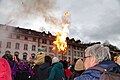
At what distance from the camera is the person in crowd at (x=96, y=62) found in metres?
2.78

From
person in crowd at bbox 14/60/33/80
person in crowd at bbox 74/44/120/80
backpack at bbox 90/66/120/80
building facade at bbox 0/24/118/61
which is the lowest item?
person in crowd at bbox 14/60/33/80

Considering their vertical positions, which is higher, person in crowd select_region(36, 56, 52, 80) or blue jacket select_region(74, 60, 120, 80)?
blue jacket select_region(74, 60, 120, 80)

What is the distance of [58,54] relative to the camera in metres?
69.8

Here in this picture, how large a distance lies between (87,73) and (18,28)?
199ft

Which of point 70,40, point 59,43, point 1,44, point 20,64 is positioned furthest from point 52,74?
point 70,40

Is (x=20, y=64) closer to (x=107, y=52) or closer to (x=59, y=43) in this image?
(x=107, y=52)

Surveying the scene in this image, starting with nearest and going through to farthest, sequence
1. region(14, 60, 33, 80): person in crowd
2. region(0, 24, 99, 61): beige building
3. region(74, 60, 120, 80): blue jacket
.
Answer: region(74, 60, 120, 80): blue jacket < region(14, 60, 33, 80): person in crowd < region(0, 24, 99, 61): beige building

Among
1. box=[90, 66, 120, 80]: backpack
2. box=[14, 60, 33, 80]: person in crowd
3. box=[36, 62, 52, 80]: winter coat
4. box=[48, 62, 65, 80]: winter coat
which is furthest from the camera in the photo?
box=[14, 60, 33, 80]: person in crowd

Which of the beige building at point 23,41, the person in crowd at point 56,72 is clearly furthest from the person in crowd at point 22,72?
the beige building at point 23,41

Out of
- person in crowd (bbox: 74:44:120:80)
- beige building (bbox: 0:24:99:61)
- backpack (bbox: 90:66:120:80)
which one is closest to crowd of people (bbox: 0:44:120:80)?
person in crowd (bbox: 74:44:120:80)

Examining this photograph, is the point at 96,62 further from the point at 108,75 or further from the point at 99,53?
the point at 108,75

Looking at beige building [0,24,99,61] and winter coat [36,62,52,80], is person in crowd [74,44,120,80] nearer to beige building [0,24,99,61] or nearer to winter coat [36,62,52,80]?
winter coat [36,62,52,80]

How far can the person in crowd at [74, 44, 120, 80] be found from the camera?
2.78 meters

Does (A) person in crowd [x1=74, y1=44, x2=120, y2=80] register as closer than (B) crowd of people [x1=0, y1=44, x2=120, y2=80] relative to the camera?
Yes
